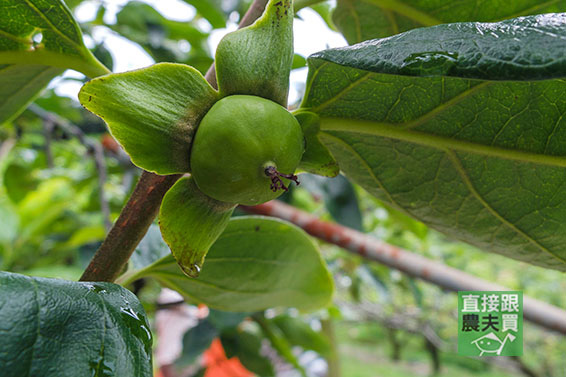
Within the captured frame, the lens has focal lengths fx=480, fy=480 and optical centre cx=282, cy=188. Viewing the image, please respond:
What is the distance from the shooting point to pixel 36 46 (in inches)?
23.7

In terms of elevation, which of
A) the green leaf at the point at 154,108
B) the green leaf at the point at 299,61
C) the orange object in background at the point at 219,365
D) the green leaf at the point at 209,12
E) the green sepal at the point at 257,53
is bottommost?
the orange object in background at the point at 219,365

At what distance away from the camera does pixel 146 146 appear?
1.50ft

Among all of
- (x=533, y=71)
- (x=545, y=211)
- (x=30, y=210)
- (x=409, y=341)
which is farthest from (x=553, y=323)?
(x=409, y=341)

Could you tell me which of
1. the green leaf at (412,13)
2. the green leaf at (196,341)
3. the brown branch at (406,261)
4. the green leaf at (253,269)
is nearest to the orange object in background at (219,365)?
the green leaf at (196,341)

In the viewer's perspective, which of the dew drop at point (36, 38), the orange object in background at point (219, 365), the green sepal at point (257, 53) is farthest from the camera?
the orange object in background at point (219, 365)

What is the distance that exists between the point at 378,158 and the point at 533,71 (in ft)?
0.90

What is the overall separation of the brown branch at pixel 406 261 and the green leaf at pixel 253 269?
59 cm

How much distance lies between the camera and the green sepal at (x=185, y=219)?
49 centimetres

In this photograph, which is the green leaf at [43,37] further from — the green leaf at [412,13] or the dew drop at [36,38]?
the green leaf at [412,13]

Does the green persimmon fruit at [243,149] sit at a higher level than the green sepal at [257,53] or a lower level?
lower

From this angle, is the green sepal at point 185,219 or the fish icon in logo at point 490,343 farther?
the fish icon in logo at point 490,343

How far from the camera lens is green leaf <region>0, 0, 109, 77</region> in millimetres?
554

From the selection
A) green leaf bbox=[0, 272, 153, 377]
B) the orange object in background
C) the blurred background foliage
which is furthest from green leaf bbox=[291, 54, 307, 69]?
the orange object in background

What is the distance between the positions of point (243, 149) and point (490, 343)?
1.67ft
